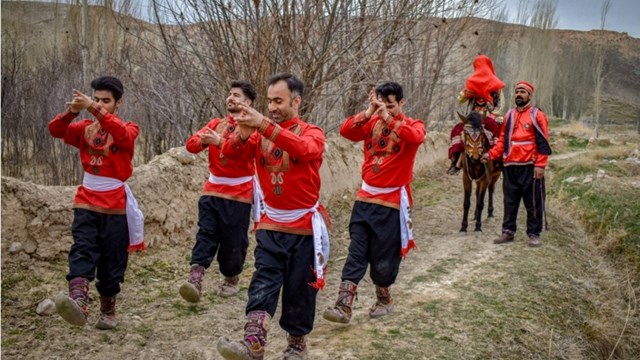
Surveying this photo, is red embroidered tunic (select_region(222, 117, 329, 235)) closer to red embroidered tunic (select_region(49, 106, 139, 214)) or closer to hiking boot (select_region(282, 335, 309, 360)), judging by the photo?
hiking boot (select_region(282, 335, 309, 360))

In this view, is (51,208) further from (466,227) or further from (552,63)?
(552,63)

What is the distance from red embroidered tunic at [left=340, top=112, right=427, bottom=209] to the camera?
15.6 feet

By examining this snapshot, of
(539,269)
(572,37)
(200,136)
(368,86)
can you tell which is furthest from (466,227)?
(572,37)

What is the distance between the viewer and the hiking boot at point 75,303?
3.76m

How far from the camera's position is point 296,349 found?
393cm

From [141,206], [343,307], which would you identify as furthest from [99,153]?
[343,307]

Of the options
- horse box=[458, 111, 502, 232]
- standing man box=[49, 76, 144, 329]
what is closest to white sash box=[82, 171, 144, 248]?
standing man box=[49, 76, 144, 329]

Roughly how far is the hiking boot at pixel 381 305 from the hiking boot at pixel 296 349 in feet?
3.79

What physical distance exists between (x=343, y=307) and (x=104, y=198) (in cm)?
196

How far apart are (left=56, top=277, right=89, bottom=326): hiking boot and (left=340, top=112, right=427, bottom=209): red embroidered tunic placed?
87.0 inches

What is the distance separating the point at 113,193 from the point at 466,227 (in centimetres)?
549

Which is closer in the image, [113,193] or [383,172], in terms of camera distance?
[113,193]

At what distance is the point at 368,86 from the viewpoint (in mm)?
9547

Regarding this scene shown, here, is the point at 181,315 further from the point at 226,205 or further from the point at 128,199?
the point at 128,199
